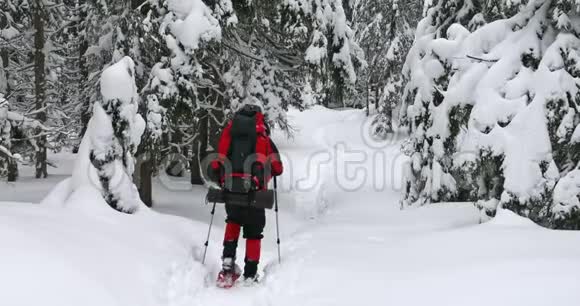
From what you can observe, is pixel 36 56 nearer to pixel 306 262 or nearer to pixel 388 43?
pixel 306 262

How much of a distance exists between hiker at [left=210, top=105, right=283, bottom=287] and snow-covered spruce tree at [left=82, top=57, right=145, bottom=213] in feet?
4.95

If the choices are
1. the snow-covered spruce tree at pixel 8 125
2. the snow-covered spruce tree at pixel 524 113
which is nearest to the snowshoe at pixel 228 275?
the snow-covered spruce tree at pixel 524 113

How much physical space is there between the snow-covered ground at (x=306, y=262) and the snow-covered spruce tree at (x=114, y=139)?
438 mm

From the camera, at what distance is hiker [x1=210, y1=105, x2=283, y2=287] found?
20.4 ft

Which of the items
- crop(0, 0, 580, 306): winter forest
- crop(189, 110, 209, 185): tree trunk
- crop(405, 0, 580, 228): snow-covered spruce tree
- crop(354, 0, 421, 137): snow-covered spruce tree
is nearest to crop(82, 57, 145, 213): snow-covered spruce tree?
crop(0, 0, 580, 306): winter forest

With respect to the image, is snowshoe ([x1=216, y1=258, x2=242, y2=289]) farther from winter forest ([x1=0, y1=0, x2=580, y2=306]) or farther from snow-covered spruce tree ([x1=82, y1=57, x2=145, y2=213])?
snow-covered spruce tree ([x1=82, y1=57, x2=145, y2=213])

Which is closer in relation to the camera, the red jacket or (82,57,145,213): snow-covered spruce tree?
the red jacket

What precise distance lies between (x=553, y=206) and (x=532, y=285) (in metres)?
2.68

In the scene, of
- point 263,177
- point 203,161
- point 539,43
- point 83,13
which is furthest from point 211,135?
point 539,43

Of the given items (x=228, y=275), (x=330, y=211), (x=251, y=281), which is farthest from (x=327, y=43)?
(x=228, y=275)

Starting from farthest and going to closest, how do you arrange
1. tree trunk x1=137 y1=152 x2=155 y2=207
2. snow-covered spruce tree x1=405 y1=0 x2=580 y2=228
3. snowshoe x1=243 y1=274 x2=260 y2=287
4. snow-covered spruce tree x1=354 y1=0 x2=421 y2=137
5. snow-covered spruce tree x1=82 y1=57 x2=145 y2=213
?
1. snow-covered spruce tree x1=354 y1=0 x2=421 y2=137
2. tree trunk x1=137 y1=152 x2=155 y2=207
3. snow-covered spruce tree x1=82 y1=57 x2=145 y2=213
4. snow-covered spruce tree x1=405 y1=0 x2=580 y2=228
5. snowshoe x1=243 y1=274 x2=260 y2=287

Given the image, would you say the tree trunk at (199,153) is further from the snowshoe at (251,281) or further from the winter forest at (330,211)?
the snowshoe at (251,281)

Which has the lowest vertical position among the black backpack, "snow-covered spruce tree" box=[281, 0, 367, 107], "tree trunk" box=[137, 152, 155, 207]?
"tree trunk" box=[137, 152, 155, 207]

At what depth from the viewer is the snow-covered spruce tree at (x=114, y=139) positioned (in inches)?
273
